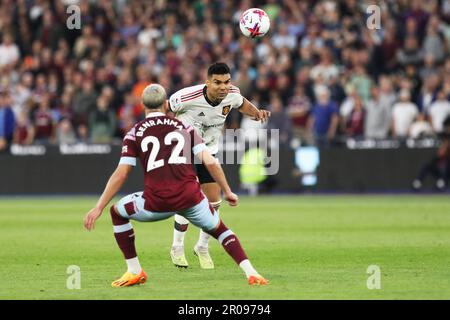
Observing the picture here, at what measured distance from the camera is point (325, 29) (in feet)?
93.1

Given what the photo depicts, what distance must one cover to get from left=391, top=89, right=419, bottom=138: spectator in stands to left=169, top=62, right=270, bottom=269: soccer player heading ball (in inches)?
518

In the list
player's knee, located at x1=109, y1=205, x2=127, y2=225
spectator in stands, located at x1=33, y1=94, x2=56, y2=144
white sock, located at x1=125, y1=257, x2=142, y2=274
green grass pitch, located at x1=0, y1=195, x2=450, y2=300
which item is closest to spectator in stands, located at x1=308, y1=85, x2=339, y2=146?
green grass pitch, located at x1=0, y1=195, x2=450, y2=300

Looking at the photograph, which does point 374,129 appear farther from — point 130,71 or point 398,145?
point 130,71

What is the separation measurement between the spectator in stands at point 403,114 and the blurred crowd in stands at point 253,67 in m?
0.03

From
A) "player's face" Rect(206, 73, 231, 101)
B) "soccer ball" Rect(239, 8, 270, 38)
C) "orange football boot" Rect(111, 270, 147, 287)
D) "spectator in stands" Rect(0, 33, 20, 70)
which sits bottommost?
"orange football boot" Rect(111, 270, 147, 287)

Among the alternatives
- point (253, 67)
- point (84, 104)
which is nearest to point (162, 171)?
point (84, 104)

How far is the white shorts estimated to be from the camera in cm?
1065

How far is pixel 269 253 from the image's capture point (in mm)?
14227

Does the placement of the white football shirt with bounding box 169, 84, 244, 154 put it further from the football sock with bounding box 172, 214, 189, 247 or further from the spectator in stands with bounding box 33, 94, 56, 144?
the spectator in stands with bounding box 33, 94, 56, 144

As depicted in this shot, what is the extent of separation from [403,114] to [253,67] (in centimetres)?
443

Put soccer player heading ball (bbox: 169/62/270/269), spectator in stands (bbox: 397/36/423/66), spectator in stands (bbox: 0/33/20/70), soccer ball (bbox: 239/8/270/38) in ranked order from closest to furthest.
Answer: soccer player heading ball (bbox: 169/62/270/269), soccer ball (bbox: 239/8/270/38), spectator in stands (bbox: 397/36/423/66), spectator in stands (bbox: 0/33/20/70)

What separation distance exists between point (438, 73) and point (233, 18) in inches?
249

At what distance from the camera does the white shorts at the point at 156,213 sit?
1065cm

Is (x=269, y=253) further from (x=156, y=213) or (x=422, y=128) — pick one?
(x=422, y=128)
